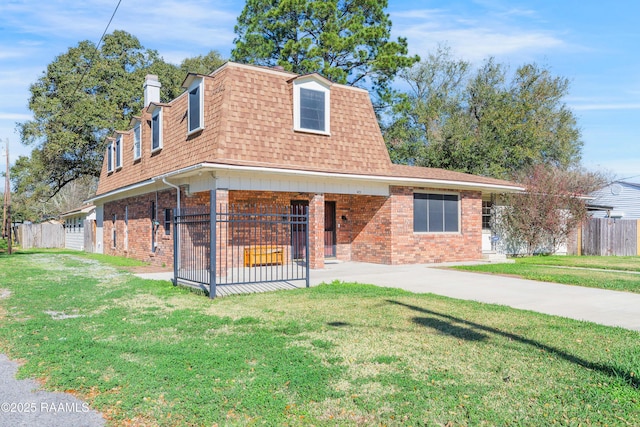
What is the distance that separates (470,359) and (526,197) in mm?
16650

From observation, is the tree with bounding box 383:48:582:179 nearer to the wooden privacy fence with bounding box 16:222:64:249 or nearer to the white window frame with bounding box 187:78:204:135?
the white window frame with bounding box 187:78:204:135

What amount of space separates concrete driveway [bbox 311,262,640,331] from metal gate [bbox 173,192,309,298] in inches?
48.5

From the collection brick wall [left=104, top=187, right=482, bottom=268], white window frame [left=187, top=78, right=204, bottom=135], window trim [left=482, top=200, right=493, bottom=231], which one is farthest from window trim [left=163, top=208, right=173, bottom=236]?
window trim [left=482, top=200, right=493, bottom=231]

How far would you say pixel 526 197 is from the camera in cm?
1961

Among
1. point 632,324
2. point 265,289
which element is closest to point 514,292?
point 632,324

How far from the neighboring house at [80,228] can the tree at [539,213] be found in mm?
21215

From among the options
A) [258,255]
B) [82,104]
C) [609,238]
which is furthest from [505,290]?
[82,104]

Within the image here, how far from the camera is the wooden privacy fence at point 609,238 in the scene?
21344mm

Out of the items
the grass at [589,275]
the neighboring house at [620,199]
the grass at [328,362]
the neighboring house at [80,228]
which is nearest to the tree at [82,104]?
the neighboring house at [80,228]

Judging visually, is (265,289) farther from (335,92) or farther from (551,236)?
(551,236)

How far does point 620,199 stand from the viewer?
28.6 meters

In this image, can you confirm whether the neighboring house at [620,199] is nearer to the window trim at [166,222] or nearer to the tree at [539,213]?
the tree at [539,213]

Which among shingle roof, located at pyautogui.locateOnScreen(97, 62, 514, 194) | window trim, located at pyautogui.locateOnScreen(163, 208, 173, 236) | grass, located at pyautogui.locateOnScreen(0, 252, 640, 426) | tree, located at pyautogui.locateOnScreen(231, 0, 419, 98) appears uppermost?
tree, located at pyautogui.locateOnScreen(231, 0, 419, 98)

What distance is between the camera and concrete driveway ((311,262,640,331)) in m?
7.32
